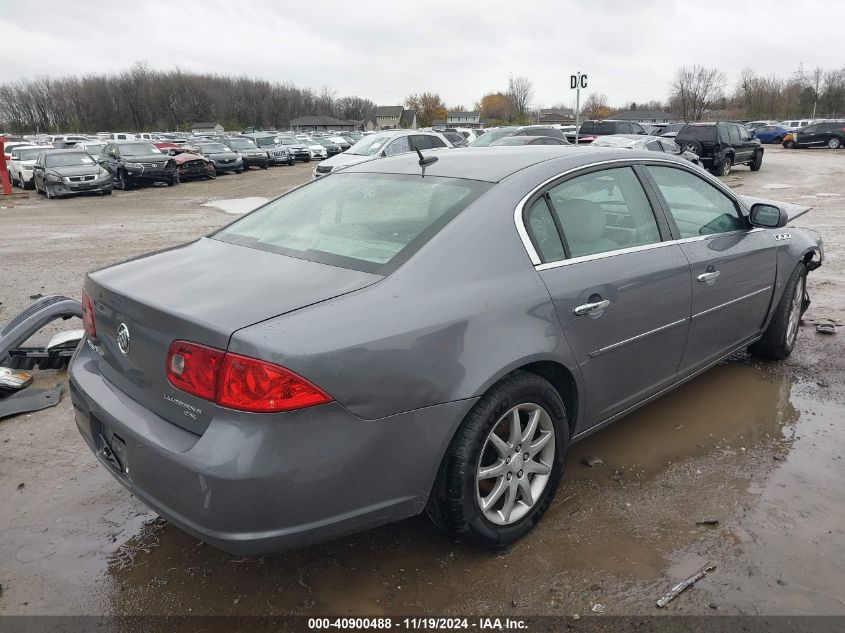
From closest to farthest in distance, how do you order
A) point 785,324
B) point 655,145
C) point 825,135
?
point 785,324
point 655,145
point 825,135

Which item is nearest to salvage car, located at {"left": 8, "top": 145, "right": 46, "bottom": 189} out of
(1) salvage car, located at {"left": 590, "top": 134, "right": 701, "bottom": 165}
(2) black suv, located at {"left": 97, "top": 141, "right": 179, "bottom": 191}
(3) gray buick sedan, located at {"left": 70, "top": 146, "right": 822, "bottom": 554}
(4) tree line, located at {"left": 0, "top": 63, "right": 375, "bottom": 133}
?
(2) black suv, located at {"left": 97, "top": 141, "right": 179, "bottom": 191}

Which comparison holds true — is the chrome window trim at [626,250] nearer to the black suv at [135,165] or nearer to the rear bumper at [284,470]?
the rear bumper at [284,470]

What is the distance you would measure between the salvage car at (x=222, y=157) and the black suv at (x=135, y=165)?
3.72 meters

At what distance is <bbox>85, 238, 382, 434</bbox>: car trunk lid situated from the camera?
212cm

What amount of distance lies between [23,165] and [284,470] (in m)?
25.3

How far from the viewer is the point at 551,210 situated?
9.51 ft

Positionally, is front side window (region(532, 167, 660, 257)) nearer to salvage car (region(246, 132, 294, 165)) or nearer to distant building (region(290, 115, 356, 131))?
salvage car (region(246, 132, 294, 165))

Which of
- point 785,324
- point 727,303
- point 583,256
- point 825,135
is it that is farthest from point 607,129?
point 583,256

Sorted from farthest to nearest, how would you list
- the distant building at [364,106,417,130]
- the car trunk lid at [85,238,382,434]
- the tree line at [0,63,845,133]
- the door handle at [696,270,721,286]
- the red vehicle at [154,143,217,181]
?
the distant building at [364,106,417,130] < the tree line at [0,63,845,133] < the red vehicle at [154,143,217,181] < the door handle at [696,270,721,286] < the car trunk lid at [85,238,382,434]

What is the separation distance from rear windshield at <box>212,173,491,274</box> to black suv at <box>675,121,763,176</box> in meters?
19.6

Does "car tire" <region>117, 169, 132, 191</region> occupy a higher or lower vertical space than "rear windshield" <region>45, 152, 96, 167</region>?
lower

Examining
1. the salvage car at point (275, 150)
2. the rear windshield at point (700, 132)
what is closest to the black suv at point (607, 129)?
the rear windshield at point (700, 132)

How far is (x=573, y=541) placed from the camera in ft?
8.95

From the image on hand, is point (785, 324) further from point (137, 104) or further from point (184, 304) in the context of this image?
point (137, 104)
